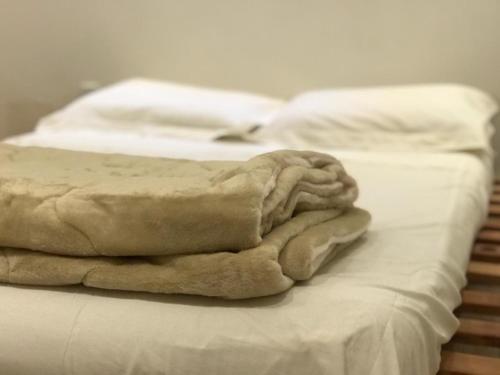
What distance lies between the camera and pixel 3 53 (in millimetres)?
2707

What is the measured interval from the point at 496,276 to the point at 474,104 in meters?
0.80

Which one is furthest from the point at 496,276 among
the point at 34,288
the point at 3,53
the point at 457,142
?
the point at 3,53

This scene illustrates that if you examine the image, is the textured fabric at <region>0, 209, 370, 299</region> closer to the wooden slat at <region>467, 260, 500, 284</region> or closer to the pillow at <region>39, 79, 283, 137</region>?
the wooden slat at <region>467, 260, 500, 284</region>

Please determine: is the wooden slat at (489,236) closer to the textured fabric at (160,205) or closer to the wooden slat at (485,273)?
the wooden slat at (485,273)

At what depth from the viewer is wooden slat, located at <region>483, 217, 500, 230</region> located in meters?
1.69

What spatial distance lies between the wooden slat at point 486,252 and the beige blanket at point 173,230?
1.58 feet

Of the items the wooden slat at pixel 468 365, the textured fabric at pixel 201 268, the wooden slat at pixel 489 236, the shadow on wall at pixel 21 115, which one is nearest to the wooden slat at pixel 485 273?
the wooden slat at pixel 489 236

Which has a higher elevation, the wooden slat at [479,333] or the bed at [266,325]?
the bed at [266,325]

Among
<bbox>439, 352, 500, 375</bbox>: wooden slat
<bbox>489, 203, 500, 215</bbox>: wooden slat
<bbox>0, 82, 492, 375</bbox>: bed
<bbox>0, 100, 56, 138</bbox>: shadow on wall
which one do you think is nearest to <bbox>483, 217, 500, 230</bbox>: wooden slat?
<bbox>489, 203, 500, 215</bbox>: wooden slat

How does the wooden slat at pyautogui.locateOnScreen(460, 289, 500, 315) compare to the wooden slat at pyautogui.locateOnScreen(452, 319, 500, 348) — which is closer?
the wooden slat at pyautogui.locateOnScreen(452, 319, 500, 348)

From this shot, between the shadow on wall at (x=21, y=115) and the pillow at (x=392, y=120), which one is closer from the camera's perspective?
the pillow at (x=392, y=120)

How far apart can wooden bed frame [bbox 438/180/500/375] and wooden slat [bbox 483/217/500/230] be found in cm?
3

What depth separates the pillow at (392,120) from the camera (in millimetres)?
1925

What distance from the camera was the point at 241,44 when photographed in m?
2.50
